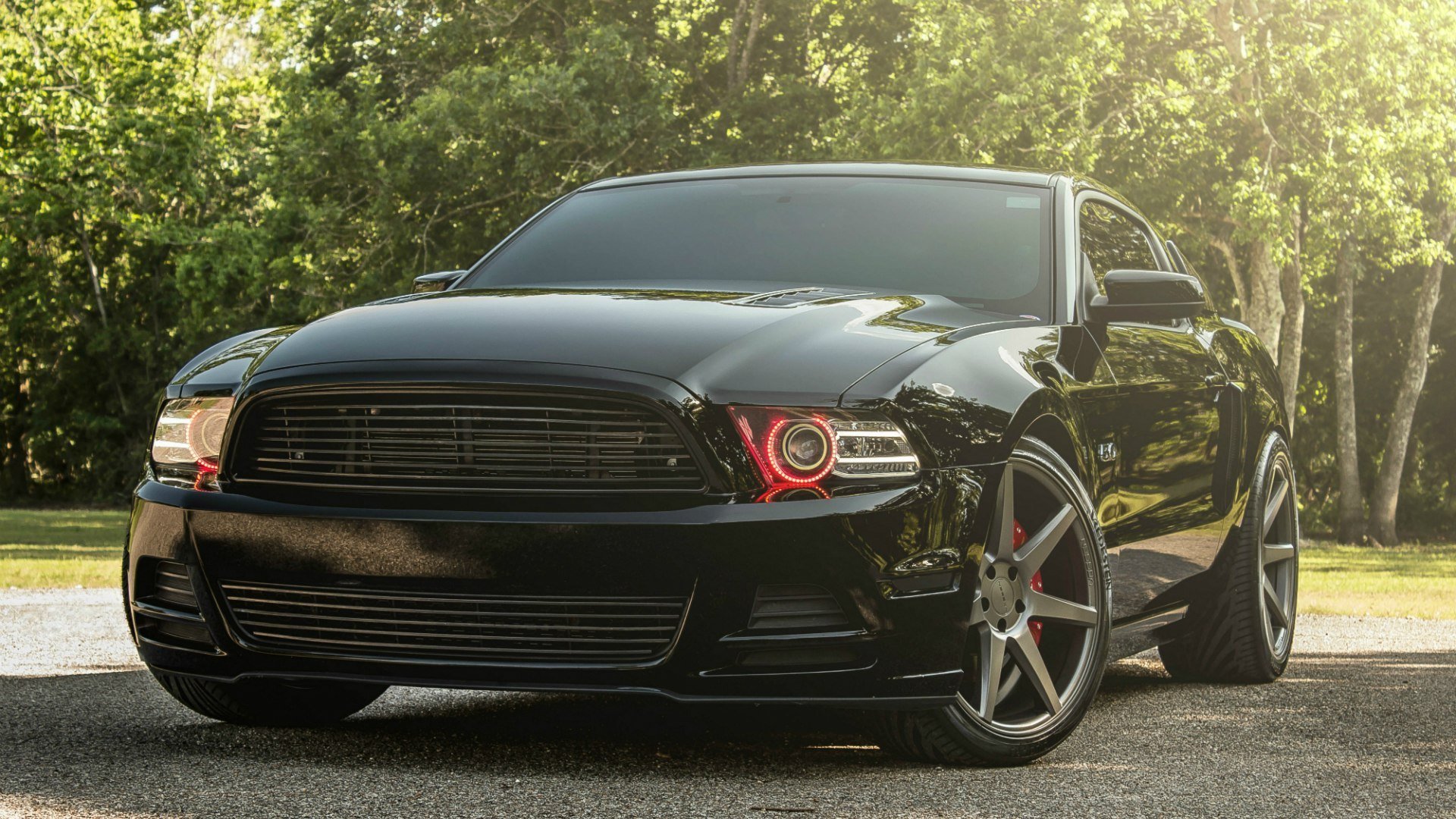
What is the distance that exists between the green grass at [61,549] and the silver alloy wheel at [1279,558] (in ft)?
13.2

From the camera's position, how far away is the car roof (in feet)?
19.2

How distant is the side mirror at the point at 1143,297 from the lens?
5266mm

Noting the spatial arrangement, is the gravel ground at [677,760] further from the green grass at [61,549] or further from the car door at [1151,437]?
the green grass at [61,549]

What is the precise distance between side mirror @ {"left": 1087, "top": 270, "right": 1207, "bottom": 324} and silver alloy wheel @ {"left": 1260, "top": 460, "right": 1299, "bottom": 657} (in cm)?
148

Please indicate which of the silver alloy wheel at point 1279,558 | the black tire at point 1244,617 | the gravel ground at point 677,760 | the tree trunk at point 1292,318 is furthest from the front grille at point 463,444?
the tree trunk at point 1292,318

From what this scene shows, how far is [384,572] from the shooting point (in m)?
4.14

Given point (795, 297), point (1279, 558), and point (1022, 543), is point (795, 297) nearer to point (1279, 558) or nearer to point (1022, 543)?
point (1022, 543)

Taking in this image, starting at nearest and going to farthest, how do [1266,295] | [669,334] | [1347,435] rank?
[669,334] < [1266,295] < [1347,435]

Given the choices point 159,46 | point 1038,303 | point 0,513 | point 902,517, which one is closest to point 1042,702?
point 902,517

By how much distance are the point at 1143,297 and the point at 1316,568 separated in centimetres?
1607

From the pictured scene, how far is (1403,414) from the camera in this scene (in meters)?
32.9

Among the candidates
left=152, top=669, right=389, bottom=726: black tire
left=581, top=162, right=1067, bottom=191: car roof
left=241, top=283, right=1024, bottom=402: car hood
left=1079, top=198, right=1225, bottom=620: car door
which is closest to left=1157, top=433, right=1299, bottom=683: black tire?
left=1079, top=198, right=1225, bottom=620: car door

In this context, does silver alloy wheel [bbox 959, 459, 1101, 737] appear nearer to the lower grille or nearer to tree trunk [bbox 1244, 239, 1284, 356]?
the lower grille

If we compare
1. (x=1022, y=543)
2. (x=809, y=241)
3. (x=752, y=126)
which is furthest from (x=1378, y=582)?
(x=752, y=126)
